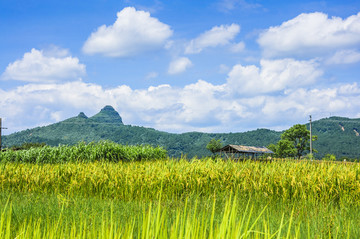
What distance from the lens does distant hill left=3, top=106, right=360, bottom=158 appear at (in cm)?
8800

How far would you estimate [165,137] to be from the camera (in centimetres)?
9138

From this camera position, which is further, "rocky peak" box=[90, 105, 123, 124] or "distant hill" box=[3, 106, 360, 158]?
"rocky peak" box=[90, 105, 123, 124]

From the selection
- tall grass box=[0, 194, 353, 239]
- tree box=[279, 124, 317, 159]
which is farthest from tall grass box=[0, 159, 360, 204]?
tree box=[279, 124, 317, 159]

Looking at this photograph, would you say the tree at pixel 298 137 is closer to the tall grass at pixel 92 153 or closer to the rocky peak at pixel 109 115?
the tall grass at pixel 92 153

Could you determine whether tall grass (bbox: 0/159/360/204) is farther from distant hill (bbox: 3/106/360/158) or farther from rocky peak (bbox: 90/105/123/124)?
rocky peak (bbox: 90/105/123/124)

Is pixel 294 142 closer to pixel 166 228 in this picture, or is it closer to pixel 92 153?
pixel 92 153

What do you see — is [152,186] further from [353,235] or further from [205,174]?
[353,235]

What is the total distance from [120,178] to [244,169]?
330cm

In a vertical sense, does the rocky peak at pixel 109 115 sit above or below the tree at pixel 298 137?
above

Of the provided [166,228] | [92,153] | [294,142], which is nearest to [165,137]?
[294,142]

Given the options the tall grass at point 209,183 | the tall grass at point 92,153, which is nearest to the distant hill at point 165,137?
the tall grass at point 92,153

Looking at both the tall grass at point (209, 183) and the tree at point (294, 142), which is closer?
the tall grass at point (209, 183)

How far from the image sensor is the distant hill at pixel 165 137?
8800 cm

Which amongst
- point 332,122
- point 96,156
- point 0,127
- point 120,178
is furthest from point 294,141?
point 332,122
